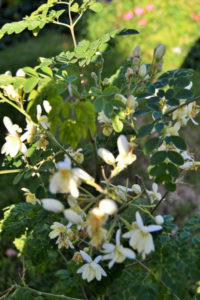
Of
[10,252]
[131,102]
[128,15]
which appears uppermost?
[131,102]

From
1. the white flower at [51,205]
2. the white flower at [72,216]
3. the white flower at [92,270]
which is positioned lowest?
the white flower at [92,270]

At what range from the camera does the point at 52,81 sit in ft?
3.12

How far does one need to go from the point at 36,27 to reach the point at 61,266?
1891 mm

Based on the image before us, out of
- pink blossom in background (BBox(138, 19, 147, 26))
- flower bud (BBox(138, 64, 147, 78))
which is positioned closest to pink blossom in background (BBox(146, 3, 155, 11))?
pink blossom in background (BBox(138, 19, 147, 26))

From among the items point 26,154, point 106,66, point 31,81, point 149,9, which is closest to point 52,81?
point 31,81

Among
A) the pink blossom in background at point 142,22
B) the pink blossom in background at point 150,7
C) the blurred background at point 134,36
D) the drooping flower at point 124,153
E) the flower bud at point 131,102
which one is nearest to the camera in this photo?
the drooping flower at point 124,153

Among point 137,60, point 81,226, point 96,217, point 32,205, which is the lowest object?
point 32,205

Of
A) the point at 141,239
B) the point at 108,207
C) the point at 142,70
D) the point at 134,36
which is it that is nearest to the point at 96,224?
the point at 108,207

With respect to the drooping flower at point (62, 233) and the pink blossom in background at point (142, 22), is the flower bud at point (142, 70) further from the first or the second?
the pink blossom in background at point (142, 22)

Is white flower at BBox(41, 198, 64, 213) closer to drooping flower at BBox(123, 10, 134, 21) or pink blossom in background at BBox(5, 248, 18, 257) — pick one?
pink blossom in background at BBox(5, 248, 18, 257)

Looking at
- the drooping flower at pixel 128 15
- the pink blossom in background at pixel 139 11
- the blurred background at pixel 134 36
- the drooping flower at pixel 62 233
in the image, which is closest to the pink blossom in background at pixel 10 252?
the drooping flower at pixel 62 233

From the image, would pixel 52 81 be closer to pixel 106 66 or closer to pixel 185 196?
pixel 185 196

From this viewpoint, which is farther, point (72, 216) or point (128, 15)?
point (128, 15)

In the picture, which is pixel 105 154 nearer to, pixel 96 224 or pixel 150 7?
pixel 96 224
